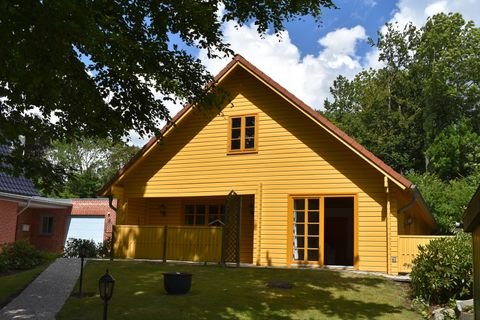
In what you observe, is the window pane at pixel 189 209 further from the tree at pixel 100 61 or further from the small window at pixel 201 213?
the tree at pixel 100 61

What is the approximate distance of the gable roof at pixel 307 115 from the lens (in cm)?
1409

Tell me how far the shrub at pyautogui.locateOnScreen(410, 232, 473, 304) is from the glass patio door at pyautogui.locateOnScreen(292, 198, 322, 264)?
4485mm

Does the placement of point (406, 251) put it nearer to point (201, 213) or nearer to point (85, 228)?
point (201, 213)

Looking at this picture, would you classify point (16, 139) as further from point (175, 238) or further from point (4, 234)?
point (4, 234)

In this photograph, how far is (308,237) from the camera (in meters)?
15.6

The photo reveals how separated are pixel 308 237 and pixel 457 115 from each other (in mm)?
31004

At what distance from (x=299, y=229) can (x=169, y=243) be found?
4.38m

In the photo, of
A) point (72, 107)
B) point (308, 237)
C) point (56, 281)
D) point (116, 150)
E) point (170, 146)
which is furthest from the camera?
point (116, 150)

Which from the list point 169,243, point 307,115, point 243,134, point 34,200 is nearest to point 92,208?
point 34,200

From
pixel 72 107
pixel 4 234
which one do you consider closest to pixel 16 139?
pixel 72 107

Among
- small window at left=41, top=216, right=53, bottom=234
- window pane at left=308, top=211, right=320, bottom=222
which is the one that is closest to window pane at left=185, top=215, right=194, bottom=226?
window pane at left=308, top=211, right=320, bottom=222

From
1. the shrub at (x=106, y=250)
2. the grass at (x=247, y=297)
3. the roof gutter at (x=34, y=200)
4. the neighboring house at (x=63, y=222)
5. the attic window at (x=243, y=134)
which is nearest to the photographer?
the grass at (x=247, y=297)

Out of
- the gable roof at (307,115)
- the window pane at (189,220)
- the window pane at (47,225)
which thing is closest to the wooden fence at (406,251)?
the gable roof at (307,115)

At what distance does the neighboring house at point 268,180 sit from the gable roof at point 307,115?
0.11ft
